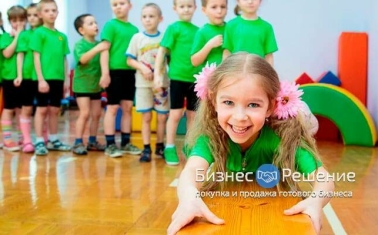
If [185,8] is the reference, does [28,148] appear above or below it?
Answer: below

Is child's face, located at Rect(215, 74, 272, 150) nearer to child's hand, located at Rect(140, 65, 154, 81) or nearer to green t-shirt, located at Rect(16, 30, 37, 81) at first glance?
child's hand, located at Rect(140, 65, 154, 81)

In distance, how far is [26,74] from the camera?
386 cm

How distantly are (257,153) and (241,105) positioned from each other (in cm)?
23

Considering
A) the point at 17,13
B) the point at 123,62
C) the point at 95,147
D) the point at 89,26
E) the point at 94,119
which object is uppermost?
the point at 17,13

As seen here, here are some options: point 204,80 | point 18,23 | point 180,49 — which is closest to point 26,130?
point 18,23

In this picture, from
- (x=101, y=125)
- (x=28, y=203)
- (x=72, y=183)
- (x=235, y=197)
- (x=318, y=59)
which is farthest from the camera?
(x=101, y=125)

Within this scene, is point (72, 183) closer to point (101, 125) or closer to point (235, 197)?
point (235, 197)

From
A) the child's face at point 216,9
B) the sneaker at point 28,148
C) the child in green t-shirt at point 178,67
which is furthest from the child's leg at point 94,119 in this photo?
the child's face at point 216,9

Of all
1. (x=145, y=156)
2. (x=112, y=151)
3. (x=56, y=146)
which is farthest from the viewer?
(x=56, y=146)

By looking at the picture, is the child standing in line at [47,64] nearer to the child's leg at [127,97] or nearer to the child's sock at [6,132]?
the child's sock at [6,132]

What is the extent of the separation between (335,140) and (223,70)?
142 inches

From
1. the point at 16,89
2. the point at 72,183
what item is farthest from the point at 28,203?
the point at 16,89

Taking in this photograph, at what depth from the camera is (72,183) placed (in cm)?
263

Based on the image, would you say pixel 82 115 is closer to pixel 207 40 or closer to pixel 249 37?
pixel 207 40
